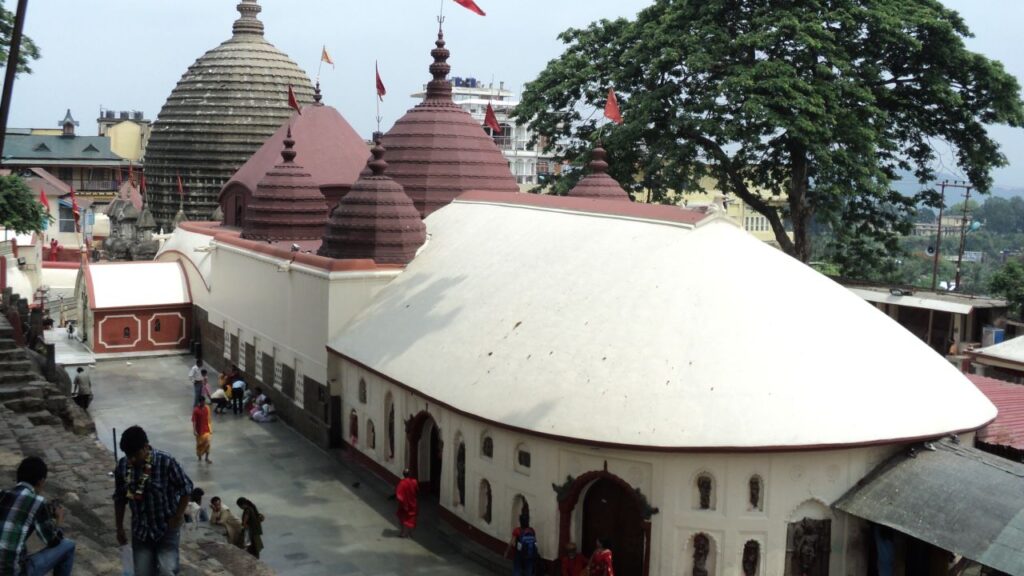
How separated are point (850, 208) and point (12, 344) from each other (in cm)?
2637

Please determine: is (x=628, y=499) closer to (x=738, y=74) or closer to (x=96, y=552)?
(x=96, y=552)

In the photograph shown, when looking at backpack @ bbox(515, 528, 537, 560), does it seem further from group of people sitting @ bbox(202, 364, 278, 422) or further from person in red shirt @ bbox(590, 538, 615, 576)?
group of people sitting @ bbox(202, 364, 278, 422)

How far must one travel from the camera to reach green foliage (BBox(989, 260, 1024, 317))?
3027 cm

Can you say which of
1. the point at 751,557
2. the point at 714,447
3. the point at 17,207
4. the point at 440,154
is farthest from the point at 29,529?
the point at 17,207

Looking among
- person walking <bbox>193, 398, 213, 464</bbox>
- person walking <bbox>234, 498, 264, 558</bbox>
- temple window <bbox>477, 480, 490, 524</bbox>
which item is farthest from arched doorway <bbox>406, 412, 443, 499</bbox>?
person walking <bbox>193, 398, 213, 464</bbox>

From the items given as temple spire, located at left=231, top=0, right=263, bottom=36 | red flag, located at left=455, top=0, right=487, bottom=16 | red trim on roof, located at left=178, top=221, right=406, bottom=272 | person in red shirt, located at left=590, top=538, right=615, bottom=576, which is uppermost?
temple spire, located at left=231, top=0, right=263, bottom=36

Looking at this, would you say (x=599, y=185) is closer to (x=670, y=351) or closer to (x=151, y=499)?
(x=670, y=351)

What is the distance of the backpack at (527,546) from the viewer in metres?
16.1

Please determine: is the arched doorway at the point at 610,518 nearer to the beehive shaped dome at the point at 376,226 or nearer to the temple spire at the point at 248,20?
the beehive shaped dome at the point at 376,226

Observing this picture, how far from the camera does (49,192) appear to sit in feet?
202

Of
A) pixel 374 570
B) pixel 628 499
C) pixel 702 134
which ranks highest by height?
pixel 702 134

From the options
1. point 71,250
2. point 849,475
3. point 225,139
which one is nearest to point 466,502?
point 849,475

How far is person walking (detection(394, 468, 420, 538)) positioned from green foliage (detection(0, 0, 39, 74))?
49.7ft

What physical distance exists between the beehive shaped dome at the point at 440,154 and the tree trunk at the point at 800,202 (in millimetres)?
9530
